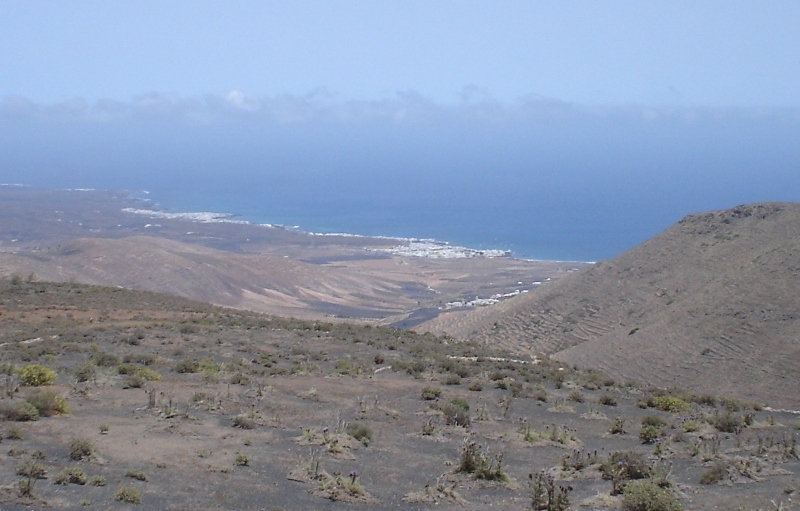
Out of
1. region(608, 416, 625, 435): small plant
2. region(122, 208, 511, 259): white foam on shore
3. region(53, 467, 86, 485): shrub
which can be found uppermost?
region(122, 208, 511, 259): white foam on shore

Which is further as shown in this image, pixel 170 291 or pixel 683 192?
pixel 683 192

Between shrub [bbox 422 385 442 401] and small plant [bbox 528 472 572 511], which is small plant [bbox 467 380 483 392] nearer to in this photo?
shrub [bbox 422 385 442 401]

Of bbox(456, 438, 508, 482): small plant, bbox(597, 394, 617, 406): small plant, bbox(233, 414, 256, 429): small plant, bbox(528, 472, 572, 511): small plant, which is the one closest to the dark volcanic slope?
bbox(597, 394, 617, 406): small plant

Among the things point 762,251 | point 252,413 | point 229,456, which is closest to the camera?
point 229,456

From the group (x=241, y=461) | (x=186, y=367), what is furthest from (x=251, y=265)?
(x=241, y=461)

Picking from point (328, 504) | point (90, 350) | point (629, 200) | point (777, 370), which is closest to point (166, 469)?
point (328, 504)

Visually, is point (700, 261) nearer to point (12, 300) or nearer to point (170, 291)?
point (12, 300)
